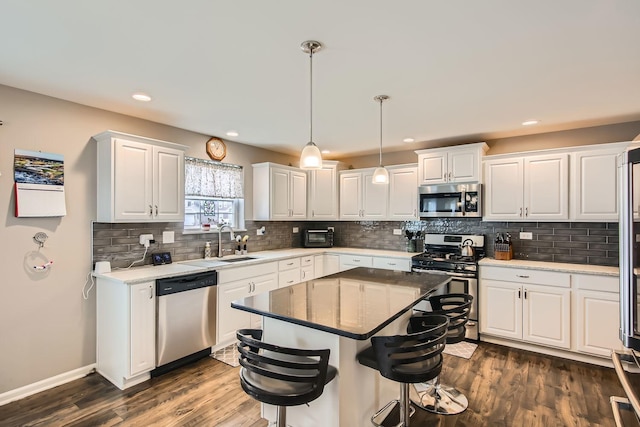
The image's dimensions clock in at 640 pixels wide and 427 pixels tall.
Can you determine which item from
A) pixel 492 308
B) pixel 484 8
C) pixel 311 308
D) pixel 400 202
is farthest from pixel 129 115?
pixel 492 308

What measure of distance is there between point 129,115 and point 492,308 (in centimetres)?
451

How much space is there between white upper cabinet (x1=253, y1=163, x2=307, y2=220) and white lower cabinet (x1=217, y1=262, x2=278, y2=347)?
92 cm

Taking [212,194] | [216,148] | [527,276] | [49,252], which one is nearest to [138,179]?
[49,252]

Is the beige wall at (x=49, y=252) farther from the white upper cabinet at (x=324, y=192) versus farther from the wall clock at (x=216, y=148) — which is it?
the white upper cabinet at (x=324, y=192)

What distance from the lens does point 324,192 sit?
5312 millimetres

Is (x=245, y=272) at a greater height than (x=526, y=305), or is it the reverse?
(x=245, y=272)

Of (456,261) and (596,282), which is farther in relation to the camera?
(456,261)

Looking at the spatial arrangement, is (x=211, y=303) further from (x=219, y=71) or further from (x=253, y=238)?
(x=219, y=71)

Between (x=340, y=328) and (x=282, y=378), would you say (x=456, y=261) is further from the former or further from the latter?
(x=282, y=378)

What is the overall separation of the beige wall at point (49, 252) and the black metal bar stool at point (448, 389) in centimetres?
302

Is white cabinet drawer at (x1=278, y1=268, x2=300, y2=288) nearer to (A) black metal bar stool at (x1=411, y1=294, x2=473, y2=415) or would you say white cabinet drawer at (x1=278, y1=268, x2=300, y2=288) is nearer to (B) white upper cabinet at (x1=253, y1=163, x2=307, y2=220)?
(B) white upper cabinet at (x1=253, y1=163, x2=307, y2=220)

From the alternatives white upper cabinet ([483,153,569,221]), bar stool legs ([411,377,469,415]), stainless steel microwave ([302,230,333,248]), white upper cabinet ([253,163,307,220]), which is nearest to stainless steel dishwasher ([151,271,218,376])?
white upper cabinet ([253,163,307,220])

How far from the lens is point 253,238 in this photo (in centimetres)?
476

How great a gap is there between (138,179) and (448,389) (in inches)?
134
